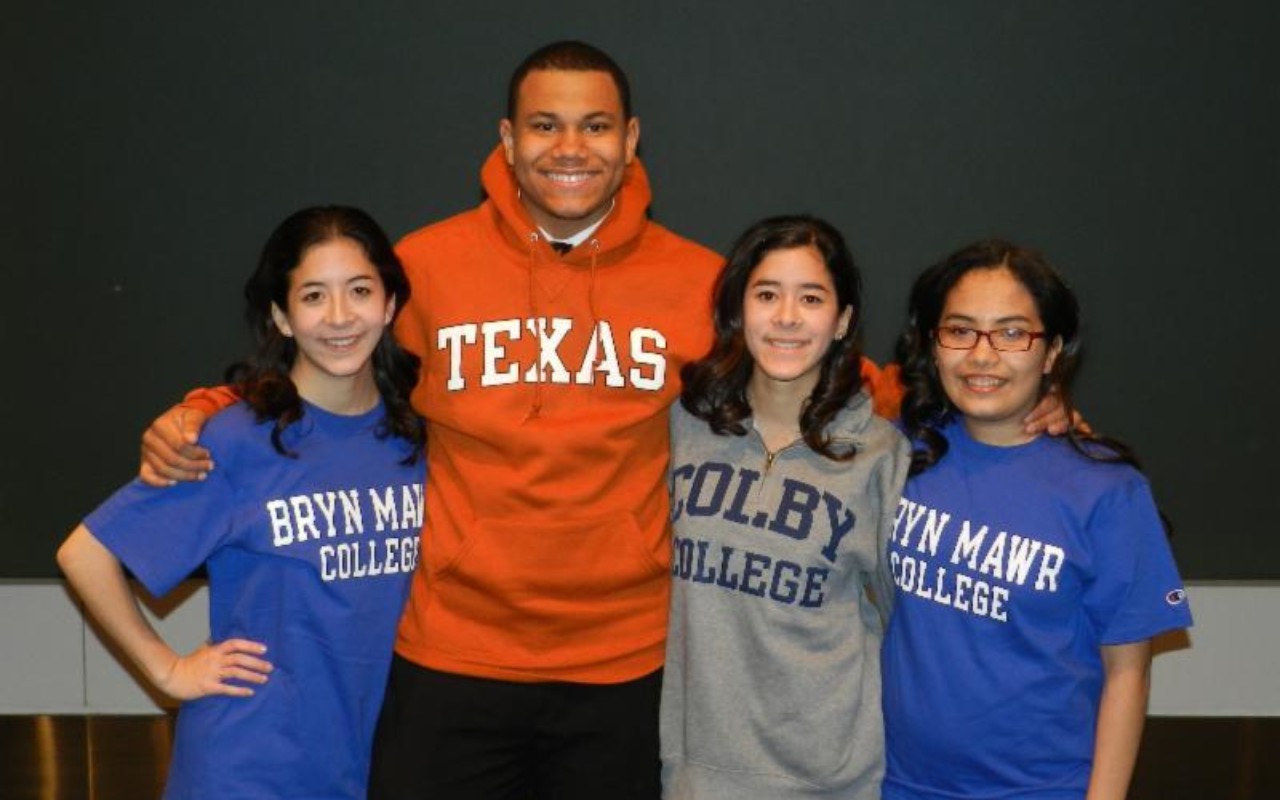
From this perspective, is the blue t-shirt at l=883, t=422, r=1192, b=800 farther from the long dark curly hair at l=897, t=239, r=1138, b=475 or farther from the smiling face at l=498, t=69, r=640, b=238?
the smiling face at l=498, t=69, r=640, b=238

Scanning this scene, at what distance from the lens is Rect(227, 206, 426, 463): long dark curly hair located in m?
2.06

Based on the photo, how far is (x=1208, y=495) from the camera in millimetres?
3121

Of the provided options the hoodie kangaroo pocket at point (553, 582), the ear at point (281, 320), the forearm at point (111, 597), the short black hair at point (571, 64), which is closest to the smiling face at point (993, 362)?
the hoodie kangaroo pocket at point (553, 582)

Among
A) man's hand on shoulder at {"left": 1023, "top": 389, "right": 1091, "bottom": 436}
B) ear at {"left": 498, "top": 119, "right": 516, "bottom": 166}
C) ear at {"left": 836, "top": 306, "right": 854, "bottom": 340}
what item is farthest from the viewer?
ear at {"left": 498, "top": 119, "right": 516, "bottom": 166}

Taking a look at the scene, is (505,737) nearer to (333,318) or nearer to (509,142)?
(333,318)

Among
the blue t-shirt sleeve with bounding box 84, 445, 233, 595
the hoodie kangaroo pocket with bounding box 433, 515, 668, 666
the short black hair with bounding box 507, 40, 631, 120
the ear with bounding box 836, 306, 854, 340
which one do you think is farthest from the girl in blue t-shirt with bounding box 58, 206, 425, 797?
the ear with bounding box 836, 306, 854, 340

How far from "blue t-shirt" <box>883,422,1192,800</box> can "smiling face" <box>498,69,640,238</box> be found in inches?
29.6

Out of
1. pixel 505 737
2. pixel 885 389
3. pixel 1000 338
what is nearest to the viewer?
pixel 1000 338

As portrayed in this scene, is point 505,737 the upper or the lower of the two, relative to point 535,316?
lower

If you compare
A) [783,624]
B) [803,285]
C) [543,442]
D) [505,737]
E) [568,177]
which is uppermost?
[568,177]

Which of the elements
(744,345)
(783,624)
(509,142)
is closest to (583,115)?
(509,142)

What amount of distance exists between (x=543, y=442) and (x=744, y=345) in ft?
1.17

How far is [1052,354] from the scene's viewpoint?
6.87 feet

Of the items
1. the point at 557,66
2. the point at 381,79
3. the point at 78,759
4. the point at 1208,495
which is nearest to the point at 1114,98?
the point at 1208,495
